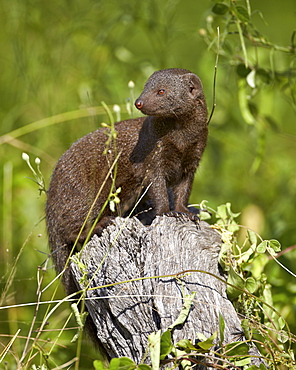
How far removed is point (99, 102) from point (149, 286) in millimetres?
2639

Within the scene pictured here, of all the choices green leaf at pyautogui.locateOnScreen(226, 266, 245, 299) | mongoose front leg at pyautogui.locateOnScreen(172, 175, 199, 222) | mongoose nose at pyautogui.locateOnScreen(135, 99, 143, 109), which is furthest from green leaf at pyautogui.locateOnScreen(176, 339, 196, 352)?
mongoose nose at pyautogui.locateOnScreen(135, 99, 143, 109)

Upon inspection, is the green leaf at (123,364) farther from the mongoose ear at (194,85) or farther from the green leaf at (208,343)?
the mongoose ear at (194,85)

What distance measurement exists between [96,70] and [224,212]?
2813 millimetres

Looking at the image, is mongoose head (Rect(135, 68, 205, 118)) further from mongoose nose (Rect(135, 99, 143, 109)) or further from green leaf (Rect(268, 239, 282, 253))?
green leaf (Rect(268, 239, 282, 253))

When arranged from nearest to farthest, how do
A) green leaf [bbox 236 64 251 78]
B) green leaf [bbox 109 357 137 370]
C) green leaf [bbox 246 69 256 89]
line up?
green leaf [bbox 109 357 137 370] → green leaf [bbox 246 69 256 89] → green leaf [bbox 236 64 251 78]

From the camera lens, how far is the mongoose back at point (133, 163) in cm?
293

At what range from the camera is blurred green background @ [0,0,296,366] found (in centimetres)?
425

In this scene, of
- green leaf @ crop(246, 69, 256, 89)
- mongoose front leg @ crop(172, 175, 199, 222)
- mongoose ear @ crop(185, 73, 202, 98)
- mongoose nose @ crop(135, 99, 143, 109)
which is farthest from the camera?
green leaf @ crop(246, 69, 256, 89)

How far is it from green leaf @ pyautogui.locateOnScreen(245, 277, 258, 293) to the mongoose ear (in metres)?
1.02

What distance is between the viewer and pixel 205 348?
2082 mm

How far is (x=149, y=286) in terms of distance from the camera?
91.4 inches

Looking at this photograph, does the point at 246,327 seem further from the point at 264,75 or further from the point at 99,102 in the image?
the point at 99,102

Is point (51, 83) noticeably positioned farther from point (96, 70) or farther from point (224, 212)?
point (224, 212)

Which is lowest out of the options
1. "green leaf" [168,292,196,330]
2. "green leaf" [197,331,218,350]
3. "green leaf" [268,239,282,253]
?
"green leaf" [197,331,218,350]
